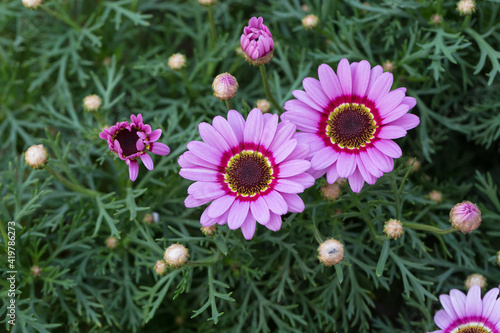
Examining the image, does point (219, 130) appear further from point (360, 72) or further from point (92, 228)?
point (92, 228)

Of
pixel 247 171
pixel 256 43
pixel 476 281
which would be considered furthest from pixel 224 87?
pixel 476 281

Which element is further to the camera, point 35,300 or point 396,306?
point 396,306

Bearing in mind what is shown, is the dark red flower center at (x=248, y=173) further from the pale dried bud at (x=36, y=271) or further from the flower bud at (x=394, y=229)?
the pale dried bud at (x=36, y=271)

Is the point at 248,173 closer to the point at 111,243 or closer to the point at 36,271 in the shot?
the point at 111,243

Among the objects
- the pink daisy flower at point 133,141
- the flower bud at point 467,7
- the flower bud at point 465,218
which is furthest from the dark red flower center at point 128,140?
the flower bud at point 467,7

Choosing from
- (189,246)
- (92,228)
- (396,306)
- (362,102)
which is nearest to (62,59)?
(92,228)

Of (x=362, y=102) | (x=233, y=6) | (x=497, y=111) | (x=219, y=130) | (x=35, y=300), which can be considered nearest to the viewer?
(x=219, y=130)

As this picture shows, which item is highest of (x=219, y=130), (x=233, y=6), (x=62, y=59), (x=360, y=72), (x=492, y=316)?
(x=233, y=6)
